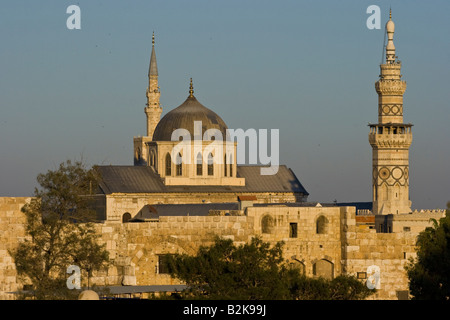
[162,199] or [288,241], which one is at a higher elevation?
[162,199]

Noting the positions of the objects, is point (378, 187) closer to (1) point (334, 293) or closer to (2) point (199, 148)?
(2) point (199, 148)

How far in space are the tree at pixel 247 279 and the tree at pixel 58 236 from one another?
4.49 metres

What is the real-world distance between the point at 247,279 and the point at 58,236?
32.8ft

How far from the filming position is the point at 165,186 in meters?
109

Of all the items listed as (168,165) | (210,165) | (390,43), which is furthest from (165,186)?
(390,43)

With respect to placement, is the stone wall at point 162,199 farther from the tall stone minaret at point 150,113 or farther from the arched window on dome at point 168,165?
the tall stone minaret at point 150,113

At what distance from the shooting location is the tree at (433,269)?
43719 millimetres

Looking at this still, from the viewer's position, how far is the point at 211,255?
4262 cm

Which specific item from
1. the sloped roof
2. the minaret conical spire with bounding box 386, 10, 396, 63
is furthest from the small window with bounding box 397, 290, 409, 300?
the minaret conical spire with bounding box 386, 10, 396, 63

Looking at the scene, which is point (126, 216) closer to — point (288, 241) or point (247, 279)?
point (288, 241)

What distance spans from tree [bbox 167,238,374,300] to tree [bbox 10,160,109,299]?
449 cm

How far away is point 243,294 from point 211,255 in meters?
3.03

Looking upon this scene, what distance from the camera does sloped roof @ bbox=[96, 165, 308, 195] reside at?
350 feet
